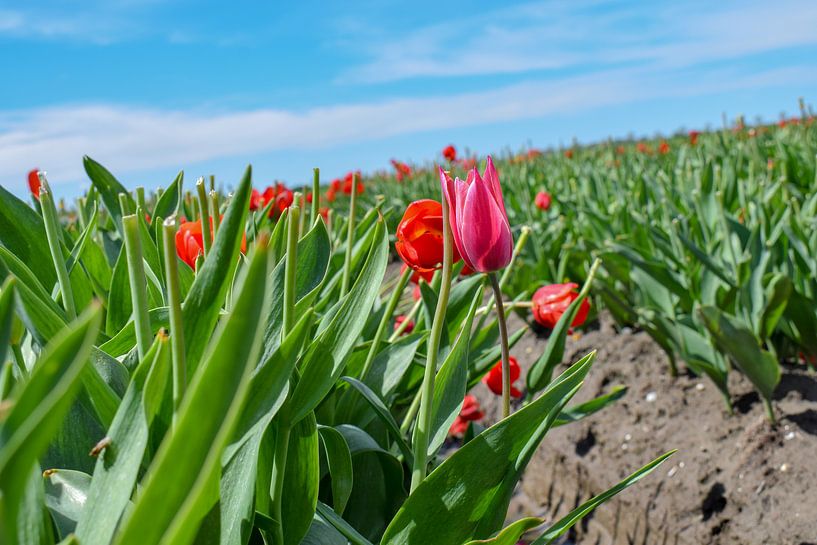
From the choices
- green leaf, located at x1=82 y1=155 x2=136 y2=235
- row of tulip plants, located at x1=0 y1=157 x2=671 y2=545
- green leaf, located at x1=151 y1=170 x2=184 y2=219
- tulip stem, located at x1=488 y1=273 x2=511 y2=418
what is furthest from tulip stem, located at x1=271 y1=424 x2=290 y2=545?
green leaf, located at x1=82 y1=155 x2=136 y2=235

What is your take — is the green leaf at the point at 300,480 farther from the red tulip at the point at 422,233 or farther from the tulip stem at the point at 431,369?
the red tulip at the point at 422,233

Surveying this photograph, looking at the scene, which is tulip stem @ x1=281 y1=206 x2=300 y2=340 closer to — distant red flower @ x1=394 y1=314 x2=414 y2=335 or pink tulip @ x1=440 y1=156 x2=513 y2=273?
pink tulip @ x1=440 y1=156 x2=513 y2=273

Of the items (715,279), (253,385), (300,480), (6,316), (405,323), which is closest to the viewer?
(6,316)

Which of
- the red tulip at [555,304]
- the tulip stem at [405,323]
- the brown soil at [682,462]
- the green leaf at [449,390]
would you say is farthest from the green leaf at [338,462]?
the brown soil at [682,462]

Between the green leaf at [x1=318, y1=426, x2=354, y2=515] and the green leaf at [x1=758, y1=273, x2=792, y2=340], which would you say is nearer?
the green leaf at [x1=318, y1=426, x2=354, y2=515]

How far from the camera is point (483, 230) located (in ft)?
2.84

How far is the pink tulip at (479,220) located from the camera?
2.78 ft

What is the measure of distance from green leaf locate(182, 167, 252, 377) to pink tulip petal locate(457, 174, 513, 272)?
28 centimetres

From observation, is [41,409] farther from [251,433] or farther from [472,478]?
[472,478]

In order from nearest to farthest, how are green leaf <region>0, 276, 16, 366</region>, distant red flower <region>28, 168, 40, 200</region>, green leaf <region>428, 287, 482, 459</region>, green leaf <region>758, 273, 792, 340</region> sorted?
green leaf <region>0, 276, 16, 366</region>
green leaf <region>428, 287, 482, 459</region>
distant red flower <region>28, 168, 40, 200</region>
green leaf <region>758, 273, 792, 340</region>

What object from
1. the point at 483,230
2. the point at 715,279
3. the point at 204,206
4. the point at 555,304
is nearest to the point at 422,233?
the point at 483,230

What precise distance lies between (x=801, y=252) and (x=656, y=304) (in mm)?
Result: 563

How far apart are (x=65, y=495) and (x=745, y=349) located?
6.76 ft

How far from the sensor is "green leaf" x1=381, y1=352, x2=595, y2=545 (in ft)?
2.50
